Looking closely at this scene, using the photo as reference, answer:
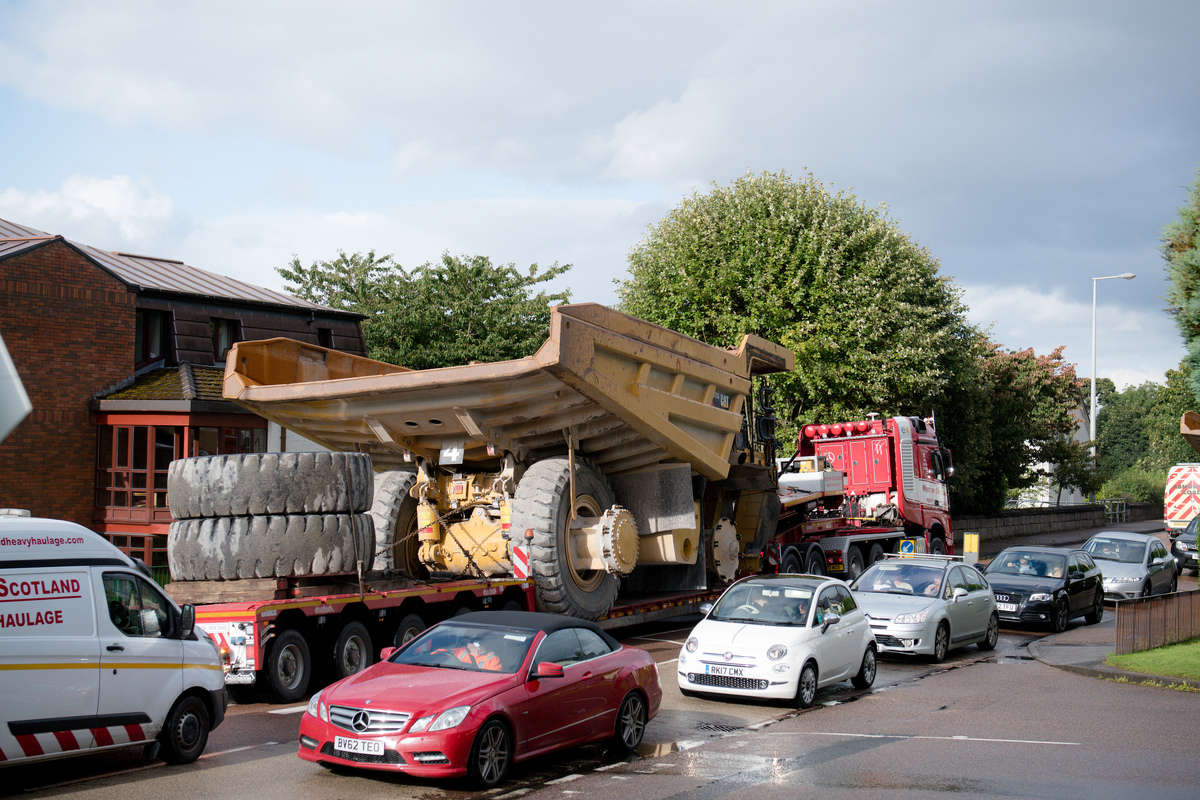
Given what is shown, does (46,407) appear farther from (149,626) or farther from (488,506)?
(149,626)

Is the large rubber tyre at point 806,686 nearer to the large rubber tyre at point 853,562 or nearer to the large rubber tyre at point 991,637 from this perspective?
the large rubber tyre at point 991,637

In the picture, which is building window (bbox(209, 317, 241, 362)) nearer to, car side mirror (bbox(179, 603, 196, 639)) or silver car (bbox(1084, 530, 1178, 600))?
car side mirror (bbox(179, 603, 196, 639))

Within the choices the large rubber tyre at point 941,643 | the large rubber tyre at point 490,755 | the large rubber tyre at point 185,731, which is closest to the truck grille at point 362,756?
the large rubber tyre at point 490,755

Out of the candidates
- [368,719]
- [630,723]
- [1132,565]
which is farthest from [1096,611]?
[368,719]

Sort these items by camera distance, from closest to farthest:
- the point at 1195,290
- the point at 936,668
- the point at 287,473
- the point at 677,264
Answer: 1. the point at 1195,290
2. the point at 287,473
3. the point at 936,668
4. the point at 677,264

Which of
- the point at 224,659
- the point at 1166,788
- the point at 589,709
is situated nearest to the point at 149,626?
the point at 224,659

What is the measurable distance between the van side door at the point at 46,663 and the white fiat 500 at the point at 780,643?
238 inches

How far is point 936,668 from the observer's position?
47.4ft

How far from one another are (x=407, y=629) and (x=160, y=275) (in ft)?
59.5

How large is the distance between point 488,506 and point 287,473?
4.13 m

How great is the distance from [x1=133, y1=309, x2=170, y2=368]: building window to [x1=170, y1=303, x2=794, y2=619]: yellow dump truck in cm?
1052

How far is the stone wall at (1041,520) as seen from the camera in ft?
129

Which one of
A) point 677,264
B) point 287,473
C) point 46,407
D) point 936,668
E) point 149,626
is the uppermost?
point 677,264

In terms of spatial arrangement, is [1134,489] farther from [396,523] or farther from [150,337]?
[396,523]
